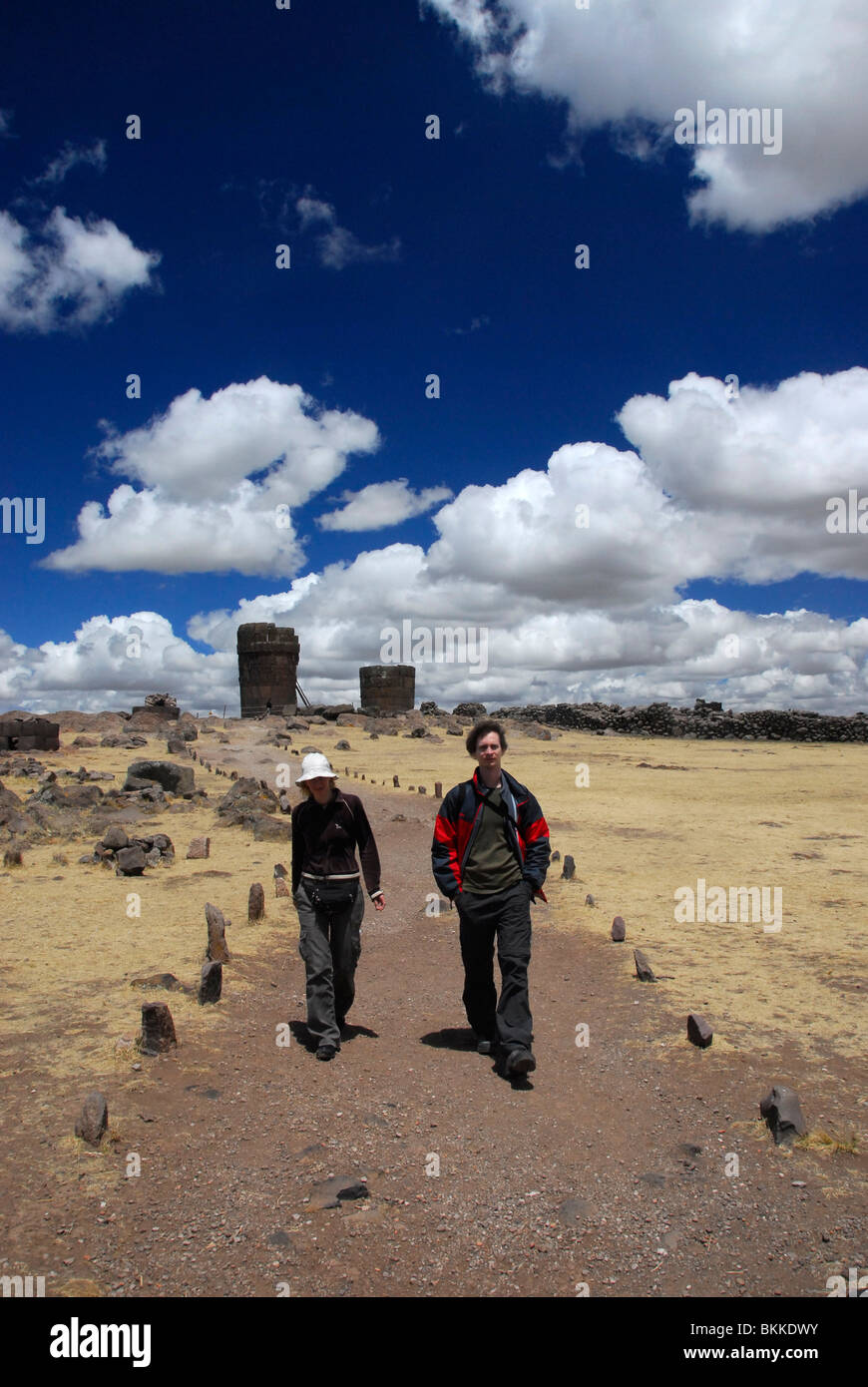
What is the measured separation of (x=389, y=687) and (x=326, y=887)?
38.4m

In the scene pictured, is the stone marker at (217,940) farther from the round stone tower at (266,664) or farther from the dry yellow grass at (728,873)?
the round stone tower at (266,664)

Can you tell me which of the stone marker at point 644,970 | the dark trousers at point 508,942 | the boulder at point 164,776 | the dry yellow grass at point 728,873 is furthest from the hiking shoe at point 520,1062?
the boulder at point 164,776

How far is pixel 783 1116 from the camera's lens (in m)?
4.18

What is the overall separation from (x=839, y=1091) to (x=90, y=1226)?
3.87 meters

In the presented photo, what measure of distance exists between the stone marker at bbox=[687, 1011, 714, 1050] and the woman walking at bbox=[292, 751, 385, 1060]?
2.17m

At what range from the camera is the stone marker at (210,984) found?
601cm

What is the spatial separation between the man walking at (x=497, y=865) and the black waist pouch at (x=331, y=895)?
0.59 meters

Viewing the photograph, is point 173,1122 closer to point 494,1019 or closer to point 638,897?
point 494,1019

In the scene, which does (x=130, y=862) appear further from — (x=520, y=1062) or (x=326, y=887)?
(x=520, y=1062)

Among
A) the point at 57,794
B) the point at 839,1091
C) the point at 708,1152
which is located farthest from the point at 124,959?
the point at 57,794

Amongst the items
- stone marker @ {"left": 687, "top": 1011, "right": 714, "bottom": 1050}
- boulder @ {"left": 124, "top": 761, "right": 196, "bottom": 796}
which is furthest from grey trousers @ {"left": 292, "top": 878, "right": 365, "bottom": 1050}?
boulder @ {"left": 124, "top": 761, "right": 196, "bottom": 796}

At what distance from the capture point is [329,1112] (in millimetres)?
4492

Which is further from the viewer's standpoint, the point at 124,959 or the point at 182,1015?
the point at 124,959

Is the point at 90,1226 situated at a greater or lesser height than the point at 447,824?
lesser
